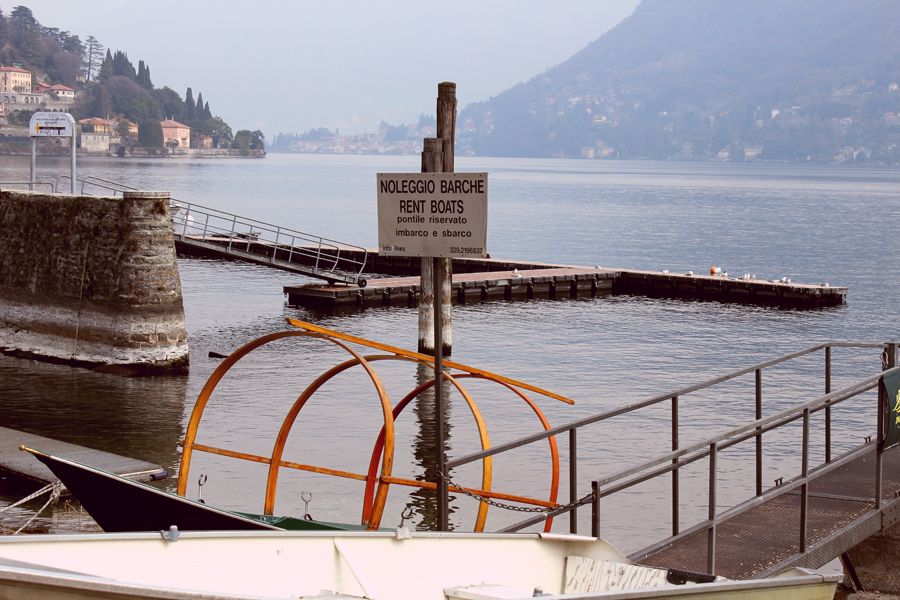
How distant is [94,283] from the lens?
82.4 feet

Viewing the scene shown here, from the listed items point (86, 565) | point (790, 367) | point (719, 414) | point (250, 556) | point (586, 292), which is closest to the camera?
point (86, 565)

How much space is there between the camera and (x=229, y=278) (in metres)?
51.9

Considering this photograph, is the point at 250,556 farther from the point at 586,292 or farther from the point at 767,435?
the point at 586,292

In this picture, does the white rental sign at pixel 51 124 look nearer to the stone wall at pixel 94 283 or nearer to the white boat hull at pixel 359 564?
the stone wall at pixel 94 283

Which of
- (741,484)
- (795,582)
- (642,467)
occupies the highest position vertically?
(642,467)

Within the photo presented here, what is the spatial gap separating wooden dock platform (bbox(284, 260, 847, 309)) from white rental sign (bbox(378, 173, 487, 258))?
92.7 ft

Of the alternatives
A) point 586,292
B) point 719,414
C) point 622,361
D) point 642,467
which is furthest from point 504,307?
point 642,467

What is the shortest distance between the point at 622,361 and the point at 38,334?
13.6 metres

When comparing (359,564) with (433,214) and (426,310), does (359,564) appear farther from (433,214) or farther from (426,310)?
(426,310)

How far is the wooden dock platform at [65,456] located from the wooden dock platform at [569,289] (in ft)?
69.9

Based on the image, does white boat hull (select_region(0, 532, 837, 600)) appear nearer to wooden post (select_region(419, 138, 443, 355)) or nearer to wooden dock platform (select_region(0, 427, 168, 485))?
wooden dock platform (select_region(0, 427, 168, 485))

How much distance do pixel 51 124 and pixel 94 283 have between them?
26.9ft

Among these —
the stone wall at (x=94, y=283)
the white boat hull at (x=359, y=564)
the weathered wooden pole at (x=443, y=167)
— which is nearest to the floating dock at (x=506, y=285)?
the stone wall at (x=94, y=283)

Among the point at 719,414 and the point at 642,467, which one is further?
the point at 719,414
